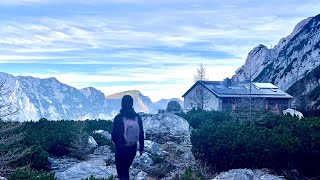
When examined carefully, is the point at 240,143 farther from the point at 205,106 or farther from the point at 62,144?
the point at 205,106

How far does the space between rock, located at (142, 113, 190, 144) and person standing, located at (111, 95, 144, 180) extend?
15477 mm


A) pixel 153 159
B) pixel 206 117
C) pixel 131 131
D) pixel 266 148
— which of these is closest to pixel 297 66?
pixel 206 117

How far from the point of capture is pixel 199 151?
17.3 metres

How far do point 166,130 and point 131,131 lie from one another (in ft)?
53.4

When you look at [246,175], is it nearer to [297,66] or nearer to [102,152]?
[102,152]

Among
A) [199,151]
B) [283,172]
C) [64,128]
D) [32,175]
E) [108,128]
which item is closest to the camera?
[32,175]

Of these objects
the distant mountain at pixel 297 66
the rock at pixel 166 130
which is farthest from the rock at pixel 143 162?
the distant mountain at pixel 297 66

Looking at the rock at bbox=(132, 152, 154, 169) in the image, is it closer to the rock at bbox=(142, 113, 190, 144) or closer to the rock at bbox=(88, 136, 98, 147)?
the rock at bbox=(88, 136, 98, 147)

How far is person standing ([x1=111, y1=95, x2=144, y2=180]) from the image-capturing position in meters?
8.70

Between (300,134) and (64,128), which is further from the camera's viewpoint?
(64,128)

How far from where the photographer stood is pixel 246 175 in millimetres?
14352

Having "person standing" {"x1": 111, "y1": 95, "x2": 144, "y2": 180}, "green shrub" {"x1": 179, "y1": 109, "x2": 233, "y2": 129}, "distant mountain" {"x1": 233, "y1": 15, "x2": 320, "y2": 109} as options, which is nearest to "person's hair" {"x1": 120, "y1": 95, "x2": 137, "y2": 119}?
"person standing" {"x1": 111, "y1": 95, "x2": 144, "y2": 180}

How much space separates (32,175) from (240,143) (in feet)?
27.7

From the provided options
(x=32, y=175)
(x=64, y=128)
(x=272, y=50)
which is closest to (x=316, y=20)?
(x=272, y=50)
